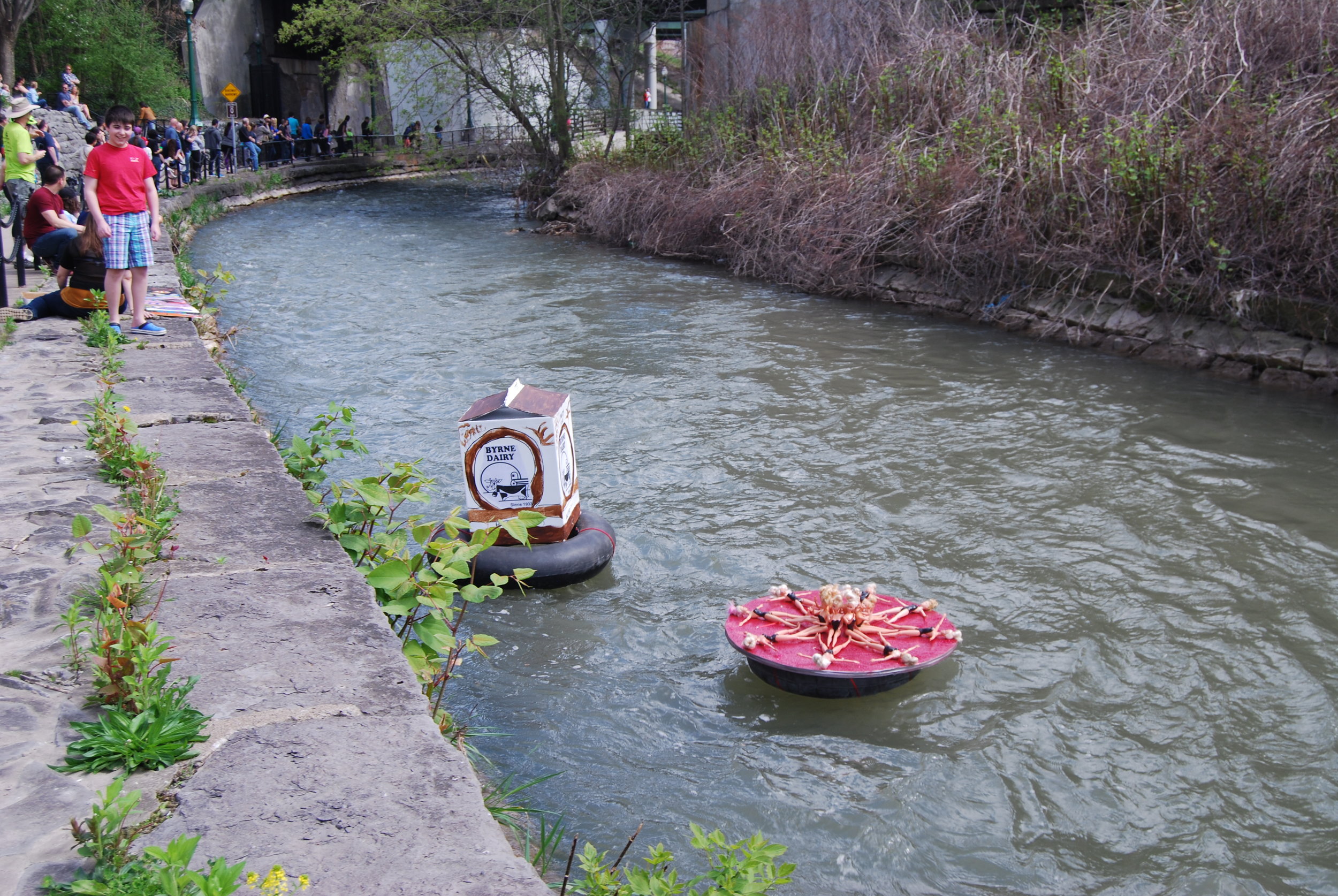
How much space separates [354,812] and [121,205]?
738 centimetres

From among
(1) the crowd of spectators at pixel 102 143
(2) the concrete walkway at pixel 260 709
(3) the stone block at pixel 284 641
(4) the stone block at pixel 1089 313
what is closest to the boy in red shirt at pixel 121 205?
(1) the crowd of spectators at pixel 102 143

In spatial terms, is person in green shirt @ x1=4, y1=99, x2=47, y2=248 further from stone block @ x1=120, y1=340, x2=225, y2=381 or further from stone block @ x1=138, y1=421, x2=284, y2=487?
stone block @ x1=138, y1=421, x2=284, y2=487

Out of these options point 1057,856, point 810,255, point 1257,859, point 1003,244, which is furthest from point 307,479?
point 810,255

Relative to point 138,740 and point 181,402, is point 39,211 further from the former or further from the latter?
point 138,740

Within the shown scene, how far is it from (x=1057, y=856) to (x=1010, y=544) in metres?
2.87

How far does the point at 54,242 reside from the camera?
434 inches

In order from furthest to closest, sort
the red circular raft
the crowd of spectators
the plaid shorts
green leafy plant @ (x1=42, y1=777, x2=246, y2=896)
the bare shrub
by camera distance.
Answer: the crowd of spectators < the bare shrub < the plaid shorts < the red circular raft < green leafy plant @ (x1=42, y1=777, x2=246, y2=896)

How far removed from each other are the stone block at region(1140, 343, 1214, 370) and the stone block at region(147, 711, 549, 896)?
9.70m

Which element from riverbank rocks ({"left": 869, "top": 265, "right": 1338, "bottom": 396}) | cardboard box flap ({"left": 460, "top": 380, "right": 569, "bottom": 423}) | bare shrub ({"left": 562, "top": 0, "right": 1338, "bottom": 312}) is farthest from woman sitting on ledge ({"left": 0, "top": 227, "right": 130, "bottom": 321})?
riverbank rocks ({"left": 869, "top": 265, "right": 1338, "bottom": 396})

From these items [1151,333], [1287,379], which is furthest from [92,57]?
[1287,379]

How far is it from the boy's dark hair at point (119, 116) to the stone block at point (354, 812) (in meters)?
6.74

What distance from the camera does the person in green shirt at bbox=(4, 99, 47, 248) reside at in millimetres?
12352

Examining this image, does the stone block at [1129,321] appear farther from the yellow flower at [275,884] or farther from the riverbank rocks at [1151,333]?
the yellow flower at [275,884]

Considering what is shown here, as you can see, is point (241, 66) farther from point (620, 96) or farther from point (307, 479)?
point (307, 479)
